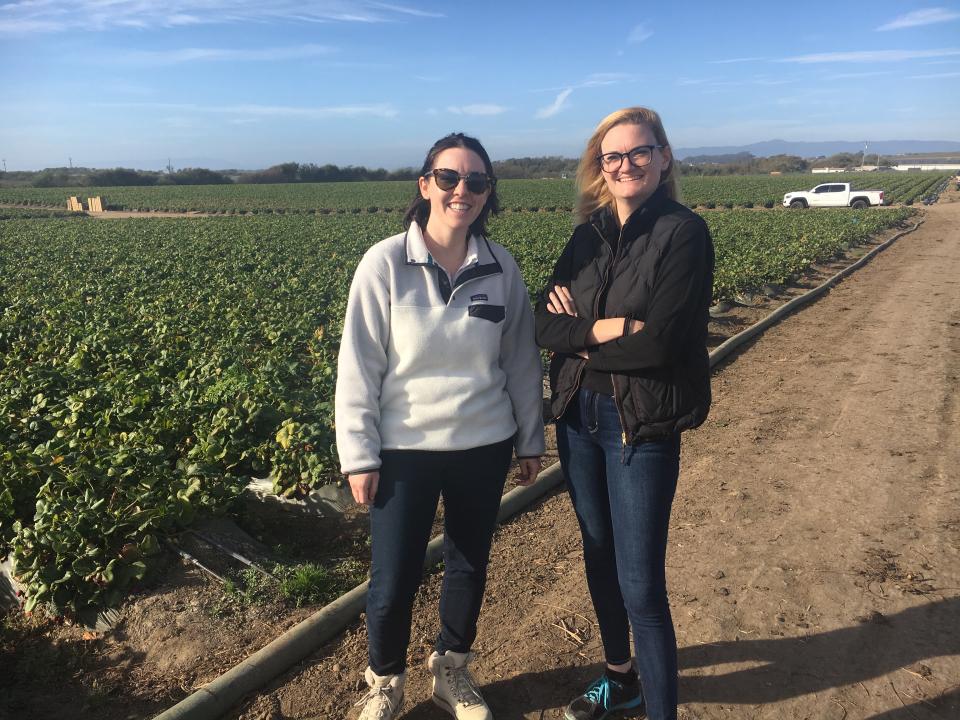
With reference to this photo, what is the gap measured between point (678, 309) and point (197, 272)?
48.9 ft

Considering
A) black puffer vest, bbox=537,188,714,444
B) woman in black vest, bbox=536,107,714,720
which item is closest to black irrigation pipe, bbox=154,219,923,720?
woman in black vest, bbox=536,107,714,720

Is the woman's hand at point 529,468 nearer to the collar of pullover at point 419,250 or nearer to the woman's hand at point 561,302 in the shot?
the woman's hand at point 561,302

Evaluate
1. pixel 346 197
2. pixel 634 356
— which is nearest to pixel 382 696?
pixel 634 356

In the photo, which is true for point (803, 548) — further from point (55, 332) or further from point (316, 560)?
point (55, 332)

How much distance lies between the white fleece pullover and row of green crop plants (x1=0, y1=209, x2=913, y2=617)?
6.14 feet

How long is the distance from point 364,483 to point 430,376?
419 mm

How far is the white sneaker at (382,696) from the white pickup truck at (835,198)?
4127cm

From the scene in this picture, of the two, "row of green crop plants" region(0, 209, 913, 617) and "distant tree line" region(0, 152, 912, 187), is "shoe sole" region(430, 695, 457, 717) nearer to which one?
"row of green crop plants" region(0, 209, 913, 617)

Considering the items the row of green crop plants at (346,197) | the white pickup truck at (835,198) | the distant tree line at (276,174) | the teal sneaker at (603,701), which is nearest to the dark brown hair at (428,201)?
the teal sneaker at (603,701)

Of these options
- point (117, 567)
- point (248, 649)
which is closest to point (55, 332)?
point (117, 567)

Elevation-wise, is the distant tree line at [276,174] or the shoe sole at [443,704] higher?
the distant tree line at [276,174]

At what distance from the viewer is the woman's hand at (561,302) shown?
8.52 ft

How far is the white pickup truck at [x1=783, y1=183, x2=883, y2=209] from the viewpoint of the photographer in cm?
3812

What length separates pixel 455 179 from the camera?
8.18ft
